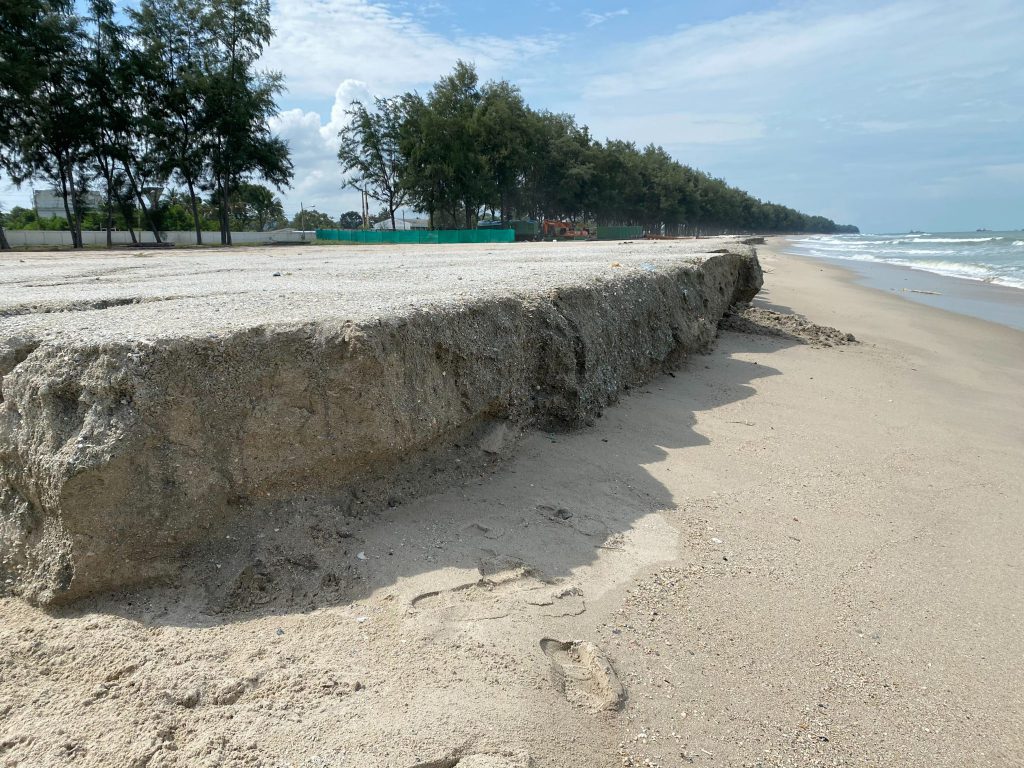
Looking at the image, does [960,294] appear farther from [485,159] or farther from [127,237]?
[127,237]

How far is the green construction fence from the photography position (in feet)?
119

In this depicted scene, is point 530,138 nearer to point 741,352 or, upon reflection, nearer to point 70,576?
point 741,352

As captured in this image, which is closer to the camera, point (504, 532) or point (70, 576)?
point (70, 576)

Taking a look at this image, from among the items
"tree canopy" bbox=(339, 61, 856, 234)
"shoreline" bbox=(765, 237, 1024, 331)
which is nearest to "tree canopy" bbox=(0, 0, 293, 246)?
"tree canopy" bbox=(339, 61, 856, 234)

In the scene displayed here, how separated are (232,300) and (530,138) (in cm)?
4517

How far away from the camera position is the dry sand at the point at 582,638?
2219 millimetres

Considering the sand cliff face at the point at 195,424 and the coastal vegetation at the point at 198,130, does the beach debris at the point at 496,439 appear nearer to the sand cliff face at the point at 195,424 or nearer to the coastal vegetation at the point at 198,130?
the sand cliff face at the point at 195,424

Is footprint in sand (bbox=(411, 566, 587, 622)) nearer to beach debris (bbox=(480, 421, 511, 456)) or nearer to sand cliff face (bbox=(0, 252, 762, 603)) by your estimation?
sand cliff face (bbox=(0, 252, 762, 603))

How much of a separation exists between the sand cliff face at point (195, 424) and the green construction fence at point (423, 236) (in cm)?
3232

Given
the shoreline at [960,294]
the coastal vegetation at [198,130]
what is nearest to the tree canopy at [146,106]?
the coastal vegetation at [198,130]

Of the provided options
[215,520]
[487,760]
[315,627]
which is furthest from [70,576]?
[487,760]

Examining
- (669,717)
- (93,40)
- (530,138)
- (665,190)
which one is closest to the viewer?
(669,717)

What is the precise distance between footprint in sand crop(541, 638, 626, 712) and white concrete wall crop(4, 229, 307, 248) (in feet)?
117

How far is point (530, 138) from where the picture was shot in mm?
46062
